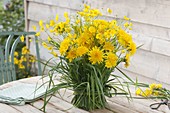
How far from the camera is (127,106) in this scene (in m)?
1.79

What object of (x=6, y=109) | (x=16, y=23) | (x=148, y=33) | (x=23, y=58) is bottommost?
(x=23, y=58)

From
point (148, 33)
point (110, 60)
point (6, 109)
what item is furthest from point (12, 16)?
point (110, 60)

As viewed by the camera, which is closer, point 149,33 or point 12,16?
point 149,33

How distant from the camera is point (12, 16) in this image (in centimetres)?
423

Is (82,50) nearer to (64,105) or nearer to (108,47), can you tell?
(108,47)

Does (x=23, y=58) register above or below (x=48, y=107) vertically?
below

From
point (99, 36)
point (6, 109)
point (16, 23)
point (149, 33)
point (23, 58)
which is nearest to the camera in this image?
point (99, 36)

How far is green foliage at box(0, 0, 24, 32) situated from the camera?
4168 mm

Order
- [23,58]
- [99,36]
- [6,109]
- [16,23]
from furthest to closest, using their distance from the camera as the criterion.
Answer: [16,23], [23,58], [6,109], [99,36]

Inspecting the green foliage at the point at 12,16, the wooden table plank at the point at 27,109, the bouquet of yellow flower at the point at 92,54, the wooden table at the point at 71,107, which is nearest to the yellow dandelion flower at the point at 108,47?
the bouquet of yellow flower at the point at 92,54

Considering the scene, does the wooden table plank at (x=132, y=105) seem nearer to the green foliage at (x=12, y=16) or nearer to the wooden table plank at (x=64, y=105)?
the wooden table plank at (x=64, y=105)

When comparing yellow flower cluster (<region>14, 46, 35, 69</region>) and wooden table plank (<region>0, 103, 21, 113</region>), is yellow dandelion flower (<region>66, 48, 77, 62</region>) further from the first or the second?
yellow flower cluster (<region>14, 46, 35, 69</region>)

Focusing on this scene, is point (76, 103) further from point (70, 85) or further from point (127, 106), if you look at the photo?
point (127, 106)

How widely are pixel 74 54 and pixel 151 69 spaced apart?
4.09 feet
